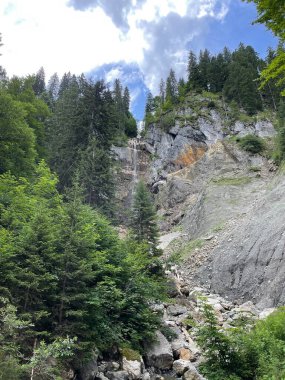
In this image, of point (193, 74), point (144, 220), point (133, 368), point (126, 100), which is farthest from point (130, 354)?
point (126, 100)

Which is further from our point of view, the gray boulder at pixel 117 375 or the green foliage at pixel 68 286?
the gray boulder at pixel 117 375

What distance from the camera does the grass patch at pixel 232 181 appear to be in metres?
35.4

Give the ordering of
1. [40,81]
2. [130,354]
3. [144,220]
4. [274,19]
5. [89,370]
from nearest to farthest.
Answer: [274,19], [89,370], [130,354], [144,220], [40,81]

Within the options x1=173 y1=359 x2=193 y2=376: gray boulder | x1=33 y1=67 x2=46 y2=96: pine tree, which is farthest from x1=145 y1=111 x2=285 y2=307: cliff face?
x1=33 y1=67 x2=46 y2=96: pine tree

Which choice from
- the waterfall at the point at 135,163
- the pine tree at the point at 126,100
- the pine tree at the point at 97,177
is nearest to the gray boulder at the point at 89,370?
the pine tree at the point at 97,177

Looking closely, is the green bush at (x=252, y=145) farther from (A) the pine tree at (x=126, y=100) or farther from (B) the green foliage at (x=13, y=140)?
(A) the pine tree at (x=126, y=100)

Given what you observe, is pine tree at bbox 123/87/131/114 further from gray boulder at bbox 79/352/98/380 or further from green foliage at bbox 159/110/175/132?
gray boulder at bbox 79/352/98/380

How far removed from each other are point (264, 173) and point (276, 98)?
124ft

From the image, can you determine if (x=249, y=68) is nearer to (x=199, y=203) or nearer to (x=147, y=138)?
(x=147, y=138)

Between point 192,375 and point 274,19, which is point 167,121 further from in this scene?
point 274,19

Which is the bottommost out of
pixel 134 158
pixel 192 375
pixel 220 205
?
pixel 192 375

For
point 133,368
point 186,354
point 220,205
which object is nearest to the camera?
point 133,368

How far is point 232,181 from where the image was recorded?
1423 inches

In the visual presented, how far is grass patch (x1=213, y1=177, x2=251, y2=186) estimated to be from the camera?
35406mm
